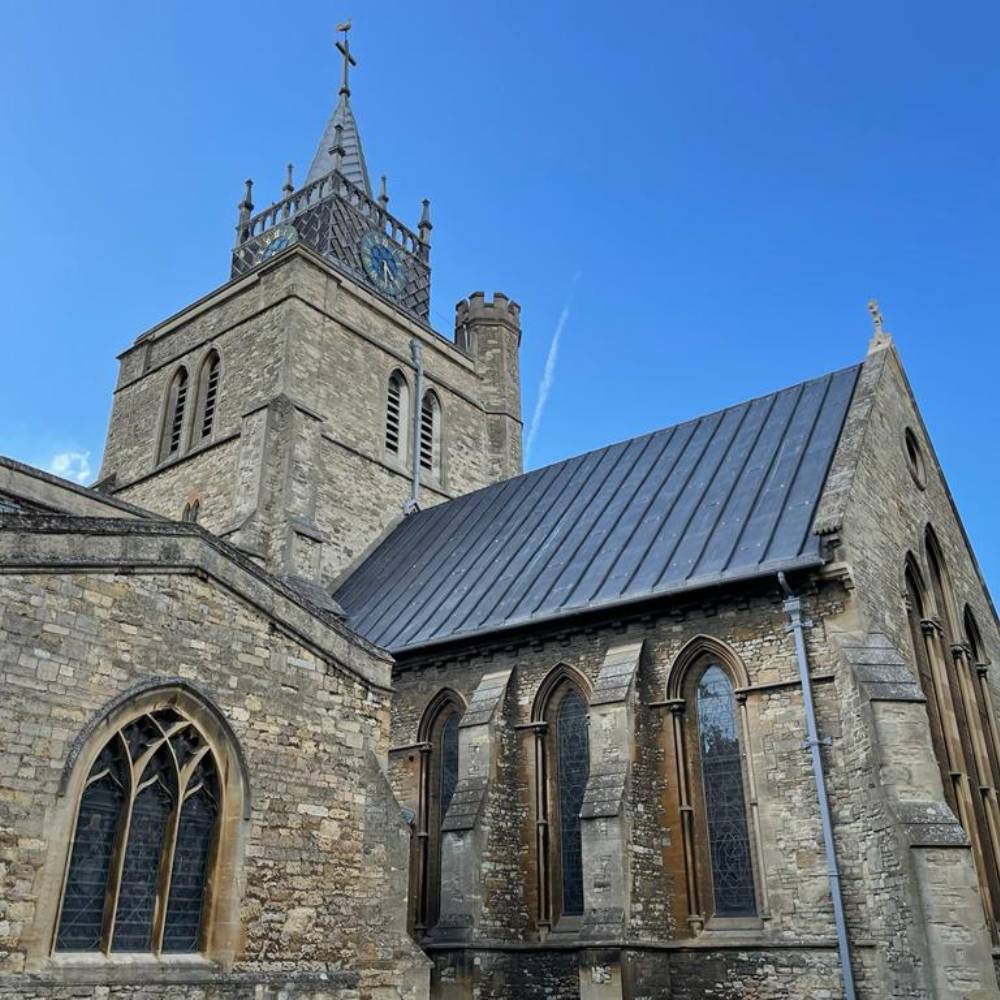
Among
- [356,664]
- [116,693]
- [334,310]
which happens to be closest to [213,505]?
[334,310]

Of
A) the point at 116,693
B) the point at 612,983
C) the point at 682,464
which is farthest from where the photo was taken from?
Result: the point at 682,464

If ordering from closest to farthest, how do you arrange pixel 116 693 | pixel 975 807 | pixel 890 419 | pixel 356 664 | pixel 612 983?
pixel 116 693 → pixel 356 664 → pixel 612 983 → pixel 975 807 → pixel 890 419

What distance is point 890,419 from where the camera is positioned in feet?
56.7

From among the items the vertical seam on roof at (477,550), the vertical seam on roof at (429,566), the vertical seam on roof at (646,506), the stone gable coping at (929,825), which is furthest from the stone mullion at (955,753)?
the vertical seam on roof at (429,566)

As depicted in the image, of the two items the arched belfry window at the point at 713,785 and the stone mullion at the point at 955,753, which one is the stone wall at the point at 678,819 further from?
the stone mullion at the point at 955,753

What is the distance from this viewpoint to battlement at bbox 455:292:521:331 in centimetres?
3212

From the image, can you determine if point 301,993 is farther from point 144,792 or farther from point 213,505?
point 213,505

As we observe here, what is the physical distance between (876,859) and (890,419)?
8233 mm

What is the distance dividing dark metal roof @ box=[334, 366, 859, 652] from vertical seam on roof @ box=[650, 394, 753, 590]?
0.03 metres

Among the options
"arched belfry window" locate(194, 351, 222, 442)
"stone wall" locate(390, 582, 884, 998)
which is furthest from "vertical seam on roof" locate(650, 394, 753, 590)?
"arched belfry window" locate(194, 351, 222, 442)

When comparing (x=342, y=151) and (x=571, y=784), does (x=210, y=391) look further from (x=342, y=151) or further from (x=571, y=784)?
(x=571, y=784)

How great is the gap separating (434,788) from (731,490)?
7.28 meters

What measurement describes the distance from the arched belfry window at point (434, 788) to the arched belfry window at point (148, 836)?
691 cm

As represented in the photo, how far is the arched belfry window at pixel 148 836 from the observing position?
8.92 m
